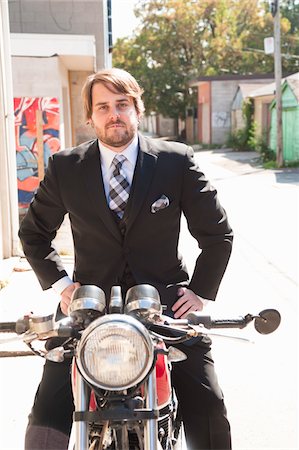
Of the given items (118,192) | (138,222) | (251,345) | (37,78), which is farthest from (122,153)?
(37,78)

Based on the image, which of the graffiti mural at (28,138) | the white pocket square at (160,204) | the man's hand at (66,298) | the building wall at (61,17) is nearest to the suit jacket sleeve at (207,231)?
the white pocket square at (160,204)

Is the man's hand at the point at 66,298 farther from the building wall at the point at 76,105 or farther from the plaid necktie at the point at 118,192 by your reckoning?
the building wall at the point at 76,105

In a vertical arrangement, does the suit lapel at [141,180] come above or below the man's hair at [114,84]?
below

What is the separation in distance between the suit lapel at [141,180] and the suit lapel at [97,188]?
6 cm

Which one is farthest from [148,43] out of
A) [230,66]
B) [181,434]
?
[181,434]

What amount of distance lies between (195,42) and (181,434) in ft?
156

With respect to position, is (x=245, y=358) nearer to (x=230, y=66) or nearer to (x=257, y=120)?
(x=257, y=120)

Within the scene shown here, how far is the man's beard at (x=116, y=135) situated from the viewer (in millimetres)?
2289

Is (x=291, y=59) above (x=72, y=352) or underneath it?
above

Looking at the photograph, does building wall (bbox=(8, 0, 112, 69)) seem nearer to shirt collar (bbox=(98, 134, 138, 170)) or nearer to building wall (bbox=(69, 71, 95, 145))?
building wall (bbox=(69, 71, 95, 145))

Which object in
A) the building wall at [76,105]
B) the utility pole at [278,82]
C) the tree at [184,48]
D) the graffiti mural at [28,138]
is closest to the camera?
the graffiti mural at [28,138]

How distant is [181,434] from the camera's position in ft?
8.07

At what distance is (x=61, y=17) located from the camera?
17438 millimetres

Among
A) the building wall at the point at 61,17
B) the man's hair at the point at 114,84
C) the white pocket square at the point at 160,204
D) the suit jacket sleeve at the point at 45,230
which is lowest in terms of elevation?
the suit jacket sleeve at the point at 45,230
